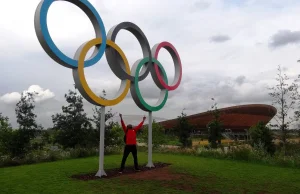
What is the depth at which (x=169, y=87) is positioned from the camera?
1220 centimetres

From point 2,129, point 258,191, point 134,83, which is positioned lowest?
point 258,191

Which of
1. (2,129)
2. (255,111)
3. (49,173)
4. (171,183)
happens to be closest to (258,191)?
(171,183)

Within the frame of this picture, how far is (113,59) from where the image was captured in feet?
32.5

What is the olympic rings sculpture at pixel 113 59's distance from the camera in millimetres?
7633

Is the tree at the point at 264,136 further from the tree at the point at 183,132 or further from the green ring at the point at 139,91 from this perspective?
the green ring at the point at 139,91

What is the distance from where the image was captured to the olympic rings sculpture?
7633 millimetres

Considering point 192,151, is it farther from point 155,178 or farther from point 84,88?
point 84,88

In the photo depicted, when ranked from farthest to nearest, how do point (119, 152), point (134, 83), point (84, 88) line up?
point (119, 152) < point (134, 83) < point (84, 88)

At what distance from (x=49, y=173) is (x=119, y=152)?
847cm

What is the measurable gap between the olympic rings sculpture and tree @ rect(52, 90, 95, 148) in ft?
25.7

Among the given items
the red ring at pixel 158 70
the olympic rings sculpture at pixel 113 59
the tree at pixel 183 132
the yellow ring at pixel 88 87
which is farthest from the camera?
the tree at pixel 183 132

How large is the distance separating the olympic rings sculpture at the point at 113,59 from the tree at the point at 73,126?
7843 mm

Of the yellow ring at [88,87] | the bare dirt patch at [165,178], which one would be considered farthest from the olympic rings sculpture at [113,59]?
the bare dirt patch at [165,178]

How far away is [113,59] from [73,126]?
948cm
